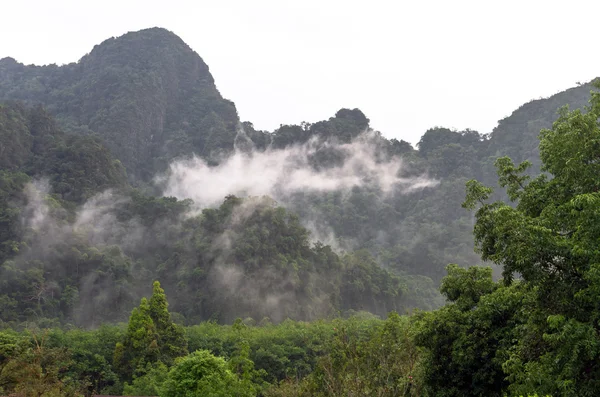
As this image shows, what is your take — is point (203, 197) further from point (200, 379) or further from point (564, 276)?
point (564, 276)

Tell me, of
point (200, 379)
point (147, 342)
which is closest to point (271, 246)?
point (147, 342)

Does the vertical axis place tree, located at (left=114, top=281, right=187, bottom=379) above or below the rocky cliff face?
below

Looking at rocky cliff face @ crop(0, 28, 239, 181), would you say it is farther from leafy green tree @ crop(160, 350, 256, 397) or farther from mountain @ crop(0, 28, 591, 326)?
leafy green tree @ crop(160, 350, 256, 397)

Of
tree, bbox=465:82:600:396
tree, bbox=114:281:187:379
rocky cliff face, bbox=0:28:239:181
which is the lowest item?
tree, bbox=114:281:187:379

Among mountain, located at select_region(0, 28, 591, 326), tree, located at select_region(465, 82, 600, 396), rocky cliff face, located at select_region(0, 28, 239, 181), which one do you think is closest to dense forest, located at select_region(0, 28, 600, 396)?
tree, located at select_region(465, 82, 600, 396)

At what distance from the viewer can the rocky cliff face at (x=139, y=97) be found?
9081 centimetres

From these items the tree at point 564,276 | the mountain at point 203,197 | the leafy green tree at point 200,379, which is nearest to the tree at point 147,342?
the leafy green tree at point 200,379

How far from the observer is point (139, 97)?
96.5 m

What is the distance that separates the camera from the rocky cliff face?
298ft

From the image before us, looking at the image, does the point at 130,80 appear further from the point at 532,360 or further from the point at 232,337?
the point at 532,360

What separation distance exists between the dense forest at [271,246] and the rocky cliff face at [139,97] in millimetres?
509

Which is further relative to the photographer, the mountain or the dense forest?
the mountain

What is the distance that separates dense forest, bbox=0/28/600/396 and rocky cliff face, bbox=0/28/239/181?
0.51m

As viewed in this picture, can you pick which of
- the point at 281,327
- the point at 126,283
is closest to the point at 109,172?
the point at 126,283
